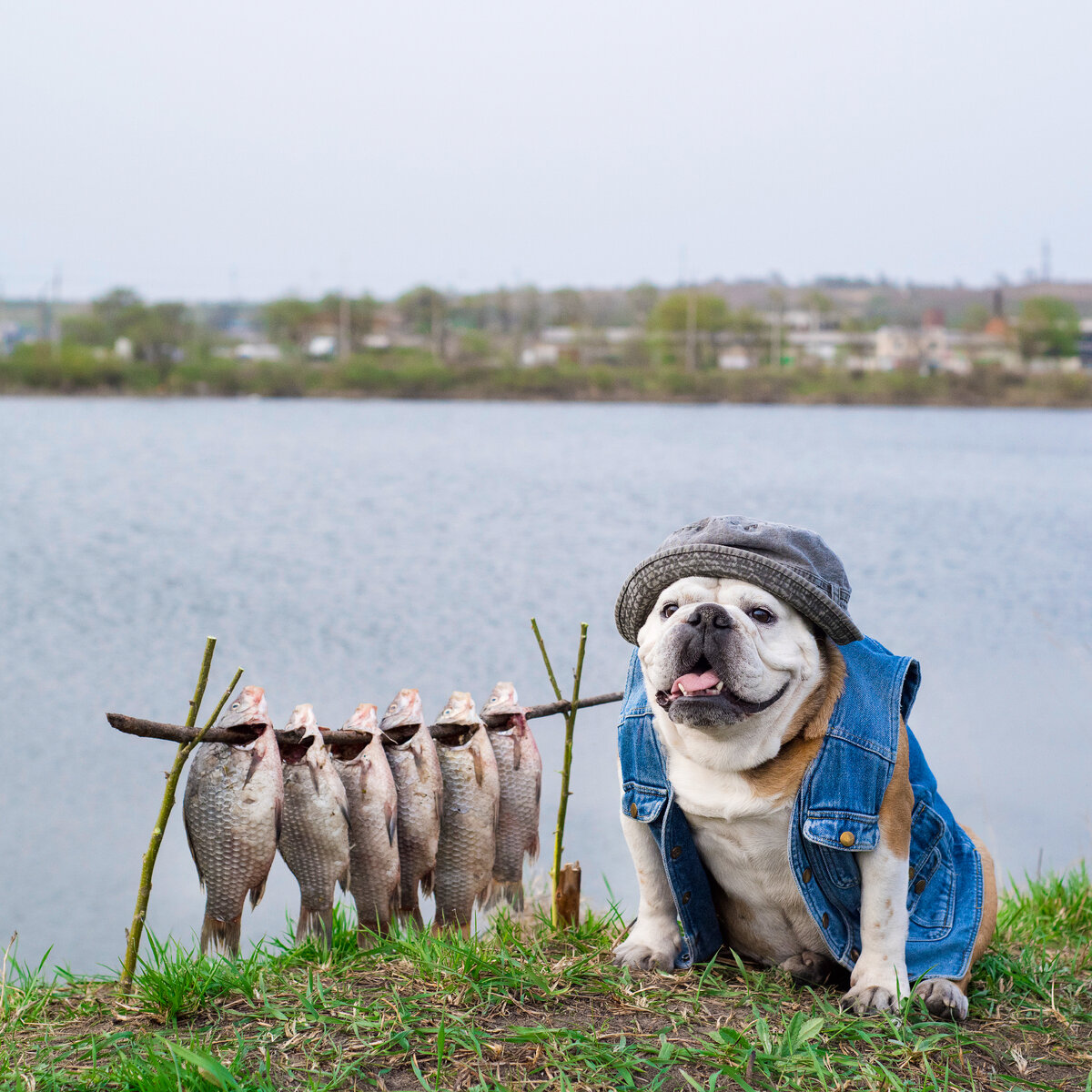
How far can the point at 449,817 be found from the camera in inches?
139

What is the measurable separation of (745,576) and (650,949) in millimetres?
1168

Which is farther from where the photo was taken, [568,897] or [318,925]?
[568,897]

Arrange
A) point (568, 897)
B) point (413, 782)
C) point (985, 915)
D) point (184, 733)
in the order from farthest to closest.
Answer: point (568, 897), point (413, 782), point (985, 915), point (184, 733)

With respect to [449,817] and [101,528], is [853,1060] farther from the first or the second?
[101,528]

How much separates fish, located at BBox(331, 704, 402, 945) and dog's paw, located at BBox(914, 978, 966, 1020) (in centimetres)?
147

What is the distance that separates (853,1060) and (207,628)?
13409mm

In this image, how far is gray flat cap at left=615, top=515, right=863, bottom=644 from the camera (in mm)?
2881

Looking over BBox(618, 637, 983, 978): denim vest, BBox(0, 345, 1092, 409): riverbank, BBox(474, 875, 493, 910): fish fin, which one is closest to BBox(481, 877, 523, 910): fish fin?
BBox(474, 875, 493, 910): fish fin

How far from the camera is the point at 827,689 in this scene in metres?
3.00

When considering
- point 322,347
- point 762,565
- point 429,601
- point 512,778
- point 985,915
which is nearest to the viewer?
point 762,565

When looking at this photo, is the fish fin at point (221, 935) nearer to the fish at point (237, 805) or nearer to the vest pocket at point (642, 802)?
the fish at point (237, 805)

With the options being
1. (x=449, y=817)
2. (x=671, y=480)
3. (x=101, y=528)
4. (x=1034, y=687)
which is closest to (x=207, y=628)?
(x=101, y=528)

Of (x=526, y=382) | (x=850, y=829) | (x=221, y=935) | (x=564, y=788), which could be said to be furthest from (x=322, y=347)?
(x=850, y=829)

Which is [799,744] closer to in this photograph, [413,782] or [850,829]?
[850,829]
